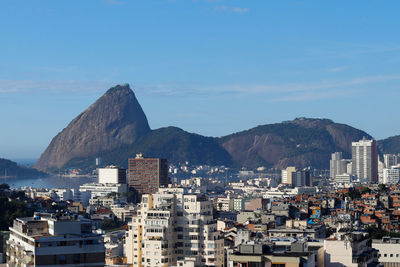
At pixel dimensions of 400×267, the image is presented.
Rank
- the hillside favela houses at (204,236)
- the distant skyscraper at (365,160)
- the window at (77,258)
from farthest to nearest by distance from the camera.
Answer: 1. the distant skyscraper at (365,160)
2. the hillside favela houses at (204,236)
3. the window at (77,258)

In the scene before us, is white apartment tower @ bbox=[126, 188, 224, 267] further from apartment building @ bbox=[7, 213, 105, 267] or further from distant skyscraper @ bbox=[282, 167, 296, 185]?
distant skyscraper @ bbox=[282, 167, 296, 185]

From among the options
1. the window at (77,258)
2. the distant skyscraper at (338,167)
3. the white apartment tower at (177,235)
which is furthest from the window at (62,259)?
the distant skyscraper at (338,167)

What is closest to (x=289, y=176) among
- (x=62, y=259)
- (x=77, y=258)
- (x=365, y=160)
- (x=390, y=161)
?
(x=365, y=160)

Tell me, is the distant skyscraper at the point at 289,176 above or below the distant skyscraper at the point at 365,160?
below

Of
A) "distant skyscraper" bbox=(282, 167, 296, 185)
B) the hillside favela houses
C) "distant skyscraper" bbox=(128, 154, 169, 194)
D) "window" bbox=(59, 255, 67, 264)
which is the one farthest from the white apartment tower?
"distant skyscraper" bbox=(282, 167, 296, 185)

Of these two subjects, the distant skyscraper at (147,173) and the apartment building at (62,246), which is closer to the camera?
the apartment building at (62,246)

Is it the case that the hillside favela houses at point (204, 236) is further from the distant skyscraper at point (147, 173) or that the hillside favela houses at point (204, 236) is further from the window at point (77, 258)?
the distant skyscraper at point (147, 173)

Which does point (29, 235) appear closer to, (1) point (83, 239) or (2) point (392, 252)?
(1) point (83, 239)

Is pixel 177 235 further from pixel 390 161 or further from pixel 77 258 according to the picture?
pixel 390 161
